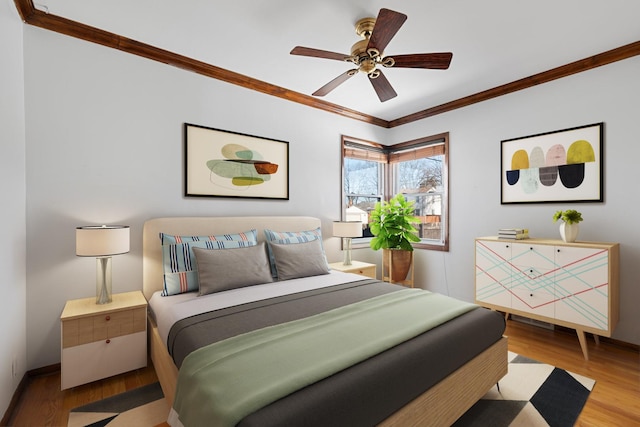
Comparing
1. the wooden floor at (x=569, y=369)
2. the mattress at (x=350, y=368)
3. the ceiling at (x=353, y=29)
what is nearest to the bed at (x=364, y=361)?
the mattress at (x=350, y=368)

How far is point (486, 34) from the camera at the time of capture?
244cm

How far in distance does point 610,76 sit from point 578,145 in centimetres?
63

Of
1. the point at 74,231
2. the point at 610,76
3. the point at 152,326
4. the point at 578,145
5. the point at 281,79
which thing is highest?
the point at 281,79

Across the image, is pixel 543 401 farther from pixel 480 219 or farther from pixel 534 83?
pixel 534 83

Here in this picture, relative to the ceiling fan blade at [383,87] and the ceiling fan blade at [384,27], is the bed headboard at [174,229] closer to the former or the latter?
the ceiling fan blade at [383,87]

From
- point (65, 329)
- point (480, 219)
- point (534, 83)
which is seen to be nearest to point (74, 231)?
point (65, 329)

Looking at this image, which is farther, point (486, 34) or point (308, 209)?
point (308, 209)

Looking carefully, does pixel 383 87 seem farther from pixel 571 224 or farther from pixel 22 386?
pixel 22 386

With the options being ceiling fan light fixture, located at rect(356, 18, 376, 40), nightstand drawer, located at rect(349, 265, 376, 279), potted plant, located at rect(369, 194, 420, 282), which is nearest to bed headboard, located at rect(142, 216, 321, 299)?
nightstand drawer, located at rect(349, 265, 376, 279)

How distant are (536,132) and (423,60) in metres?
1.88

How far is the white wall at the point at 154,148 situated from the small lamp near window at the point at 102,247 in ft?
0.94

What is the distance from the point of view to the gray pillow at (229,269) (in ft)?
7.68

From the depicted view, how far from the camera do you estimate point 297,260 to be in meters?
2.86

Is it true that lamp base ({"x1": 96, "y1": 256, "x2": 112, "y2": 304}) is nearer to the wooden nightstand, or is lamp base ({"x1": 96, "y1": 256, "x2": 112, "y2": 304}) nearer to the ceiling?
the wooden nightstand
